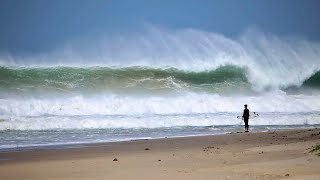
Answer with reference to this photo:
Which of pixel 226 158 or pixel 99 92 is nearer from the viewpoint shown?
pixel 226 158

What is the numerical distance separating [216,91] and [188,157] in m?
22.4

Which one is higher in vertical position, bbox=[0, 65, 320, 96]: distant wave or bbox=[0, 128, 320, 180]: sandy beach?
bbox=[0, 65, 320, 96]: distant wave

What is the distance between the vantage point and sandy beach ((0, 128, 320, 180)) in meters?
7.13

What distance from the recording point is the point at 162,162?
9109mm

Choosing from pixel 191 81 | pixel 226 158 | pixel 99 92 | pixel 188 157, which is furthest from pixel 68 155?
pixel 191 81

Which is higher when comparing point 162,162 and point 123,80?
point 123,80

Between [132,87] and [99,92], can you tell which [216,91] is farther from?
[99,92]

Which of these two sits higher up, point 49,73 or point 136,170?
point 49,73

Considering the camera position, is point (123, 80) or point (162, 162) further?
point (123, 80)

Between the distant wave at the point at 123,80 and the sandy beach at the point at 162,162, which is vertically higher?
the distant wave at the point at 123,80

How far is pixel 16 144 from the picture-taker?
1337cm

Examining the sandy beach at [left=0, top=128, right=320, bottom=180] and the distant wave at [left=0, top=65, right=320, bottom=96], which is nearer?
the sandy beach at [left=0, top=128, right=320, bottom=180]

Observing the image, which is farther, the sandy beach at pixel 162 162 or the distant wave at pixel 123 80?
the distant wave at pixel 123 80

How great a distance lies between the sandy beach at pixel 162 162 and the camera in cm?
713
